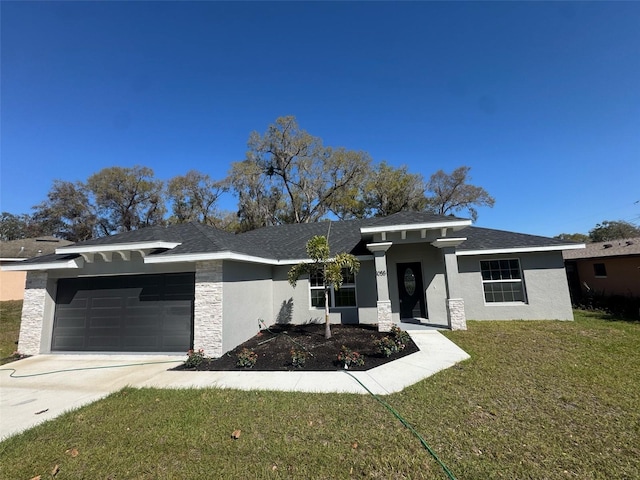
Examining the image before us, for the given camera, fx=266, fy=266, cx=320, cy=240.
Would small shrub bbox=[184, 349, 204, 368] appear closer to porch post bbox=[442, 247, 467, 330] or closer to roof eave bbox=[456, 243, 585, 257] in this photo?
porch post bbox=[442, 247, 467, 330]

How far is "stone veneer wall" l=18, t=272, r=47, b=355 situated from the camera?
28.4ft

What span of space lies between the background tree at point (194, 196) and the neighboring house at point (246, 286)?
20280 mm

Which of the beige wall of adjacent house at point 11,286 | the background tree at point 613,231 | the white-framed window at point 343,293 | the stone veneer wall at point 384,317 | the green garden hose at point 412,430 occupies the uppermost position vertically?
the background tree at point 613,231

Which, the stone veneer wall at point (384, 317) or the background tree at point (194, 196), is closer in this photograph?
the stone veneer wall at point (384, 317)

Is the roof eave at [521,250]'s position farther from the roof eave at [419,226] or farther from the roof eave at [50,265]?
the roof eave at [50,265]

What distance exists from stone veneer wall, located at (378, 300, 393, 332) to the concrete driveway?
20.9ft

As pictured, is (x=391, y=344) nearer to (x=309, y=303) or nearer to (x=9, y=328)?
(x=309, y=303)

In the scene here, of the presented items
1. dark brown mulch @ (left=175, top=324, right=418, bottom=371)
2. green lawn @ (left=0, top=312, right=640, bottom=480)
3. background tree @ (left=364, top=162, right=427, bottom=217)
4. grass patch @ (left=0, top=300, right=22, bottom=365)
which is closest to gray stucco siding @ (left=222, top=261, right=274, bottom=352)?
dark brown mulch @ (left=175, top=324, right=418, bottom=371)

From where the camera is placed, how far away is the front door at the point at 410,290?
37.0 feet

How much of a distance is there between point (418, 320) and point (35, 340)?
1353 cm

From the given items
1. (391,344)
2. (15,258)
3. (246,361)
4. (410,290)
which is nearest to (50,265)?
(246,361)

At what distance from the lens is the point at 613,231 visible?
4562 centimetres

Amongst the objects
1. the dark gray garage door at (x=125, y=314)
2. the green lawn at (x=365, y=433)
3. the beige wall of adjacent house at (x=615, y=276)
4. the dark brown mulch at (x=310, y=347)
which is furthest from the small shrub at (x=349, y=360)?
the beige wall of adjacent house at (x=615, y=276)

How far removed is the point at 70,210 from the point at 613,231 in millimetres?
79183
